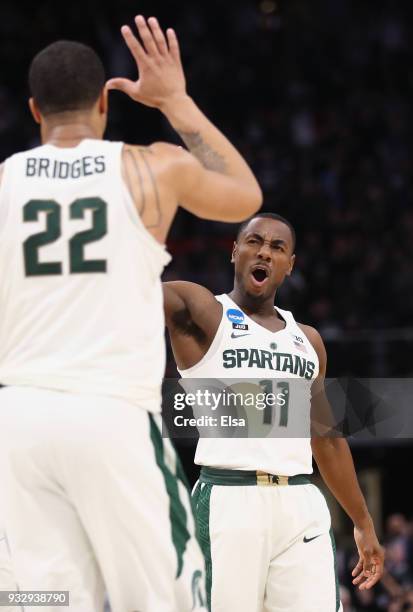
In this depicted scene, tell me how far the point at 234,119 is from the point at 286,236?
1216cm

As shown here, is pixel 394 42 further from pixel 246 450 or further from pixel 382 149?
pixel 246 450

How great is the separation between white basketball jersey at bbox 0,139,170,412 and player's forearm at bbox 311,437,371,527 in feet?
9.07

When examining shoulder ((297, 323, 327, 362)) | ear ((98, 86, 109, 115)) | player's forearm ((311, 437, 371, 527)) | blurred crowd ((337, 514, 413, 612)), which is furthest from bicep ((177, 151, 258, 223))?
blurred crowd ((337, 514, 413, 612))

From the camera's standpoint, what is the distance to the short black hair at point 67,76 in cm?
418

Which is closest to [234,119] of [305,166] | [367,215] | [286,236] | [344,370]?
[305,166]

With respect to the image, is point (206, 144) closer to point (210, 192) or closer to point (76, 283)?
point (210, 192)

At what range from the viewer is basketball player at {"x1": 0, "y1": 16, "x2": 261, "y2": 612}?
3.98 meters

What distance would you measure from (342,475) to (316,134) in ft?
41.0

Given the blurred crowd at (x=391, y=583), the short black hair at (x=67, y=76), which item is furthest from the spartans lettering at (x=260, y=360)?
the blurred crowd at (x=391, y=583)

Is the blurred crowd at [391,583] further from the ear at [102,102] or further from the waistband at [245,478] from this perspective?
the ear at [102,102]

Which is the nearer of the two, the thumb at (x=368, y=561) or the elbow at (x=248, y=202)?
the elbow at (x=248, y=202)

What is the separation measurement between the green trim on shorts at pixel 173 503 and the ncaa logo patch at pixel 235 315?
2355 millimetres

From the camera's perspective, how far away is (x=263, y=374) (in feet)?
20.7

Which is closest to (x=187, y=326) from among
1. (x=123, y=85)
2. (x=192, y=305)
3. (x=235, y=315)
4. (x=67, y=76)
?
(x=192, y=305)
